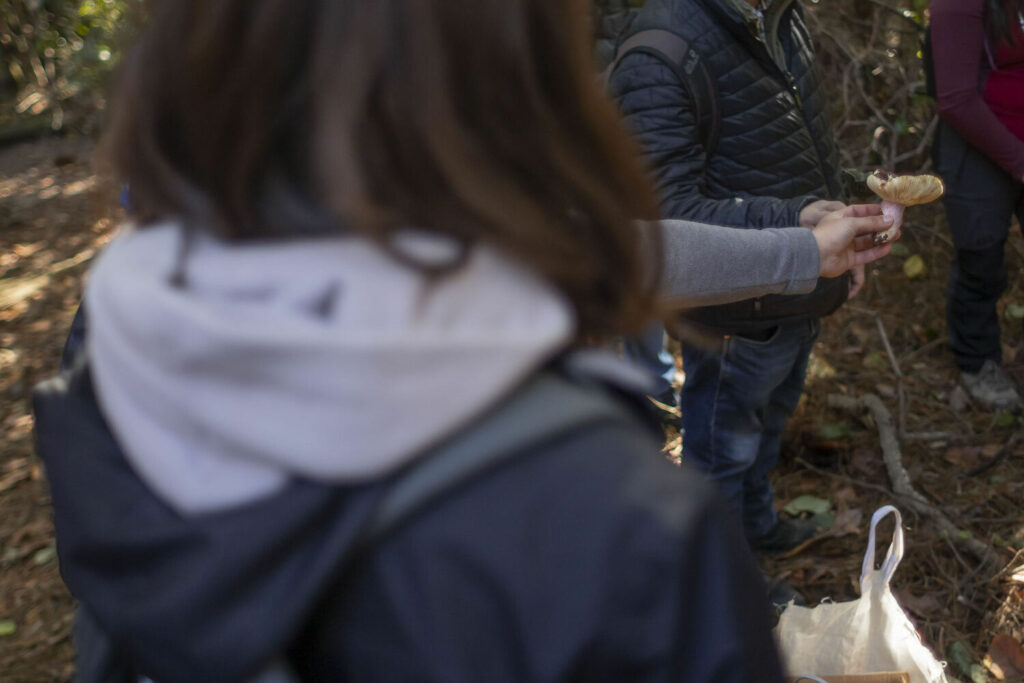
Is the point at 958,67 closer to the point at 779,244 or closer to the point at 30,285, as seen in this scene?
the point at 779,244

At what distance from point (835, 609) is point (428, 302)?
4.94ft

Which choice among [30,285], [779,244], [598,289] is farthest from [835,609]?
[30,285]

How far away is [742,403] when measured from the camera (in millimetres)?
2484

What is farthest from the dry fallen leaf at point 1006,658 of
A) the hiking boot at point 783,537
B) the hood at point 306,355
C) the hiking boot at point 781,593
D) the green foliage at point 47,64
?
the green foliage at point 47,64

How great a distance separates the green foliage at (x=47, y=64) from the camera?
355 inches

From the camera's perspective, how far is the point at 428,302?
0.69 m

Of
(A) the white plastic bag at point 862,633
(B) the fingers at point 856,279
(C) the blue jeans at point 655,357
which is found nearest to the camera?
(A) the white plastic bag at point 862,633

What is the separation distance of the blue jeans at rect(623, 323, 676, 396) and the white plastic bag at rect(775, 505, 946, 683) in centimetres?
158

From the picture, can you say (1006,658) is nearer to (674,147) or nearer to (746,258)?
(746,258)

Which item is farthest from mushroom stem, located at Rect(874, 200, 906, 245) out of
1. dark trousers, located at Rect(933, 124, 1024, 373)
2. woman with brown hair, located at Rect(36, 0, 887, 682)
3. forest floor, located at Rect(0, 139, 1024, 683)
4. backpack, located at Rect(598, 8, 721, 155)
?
dark trousers, located at Rect(933, 124, 1024, 373)

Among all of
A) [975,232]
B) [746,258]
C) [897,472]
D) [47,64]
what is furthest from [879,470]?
[47,64]

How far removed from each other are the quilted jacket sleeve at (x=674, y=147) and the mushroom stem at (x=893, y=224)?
0.61ft

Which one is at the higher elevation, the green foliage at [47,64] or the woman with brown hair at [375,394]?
the woman with brown hair at [375,394]

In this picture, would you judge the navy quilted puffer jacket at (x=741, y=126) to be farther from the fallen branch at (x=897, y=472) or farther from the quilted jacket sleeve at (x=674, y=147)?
the fallen branch at (x=897, y=472)
